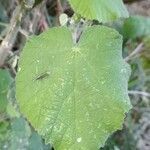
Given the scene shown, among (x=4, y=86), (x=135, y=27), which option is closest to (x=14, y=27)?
(x=4, y=86)

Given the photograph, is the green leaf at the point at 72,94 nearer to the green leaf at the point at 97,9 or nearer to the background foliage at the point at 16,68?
the green leaf at the point at 97,9

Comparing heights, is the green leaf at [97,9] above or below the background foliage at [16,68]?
above

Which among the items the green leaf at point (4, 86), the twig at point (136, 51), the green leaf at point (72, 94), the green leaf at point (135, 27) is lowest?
the twig at point (136, 51)

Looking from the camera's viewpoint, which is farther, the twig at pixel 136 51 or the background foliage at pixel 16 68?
the twig at pixel 136 51

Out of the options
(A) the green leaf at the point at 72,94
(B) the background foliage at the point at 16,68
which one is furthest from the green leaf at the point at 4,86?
(A) the green leaf at the point at 72,94

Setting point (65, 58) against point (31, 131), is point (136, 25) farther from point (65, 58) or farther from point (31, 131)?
point (65, 58)

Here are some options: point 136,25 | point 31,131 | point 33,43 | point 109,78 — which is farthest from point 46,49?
point 136,25
